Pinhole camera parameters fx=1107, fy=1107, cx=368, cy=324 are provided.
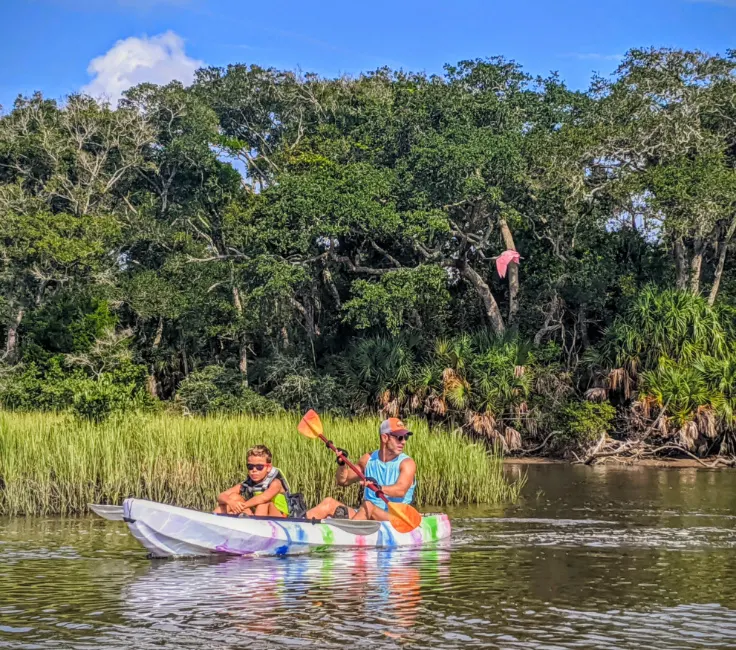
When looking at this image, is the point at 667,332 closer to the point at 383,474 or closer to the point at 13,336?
the point at 383,474

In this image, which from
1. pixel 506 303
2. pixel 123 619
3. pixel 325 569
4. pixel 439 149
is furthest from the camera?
pixel 506 303

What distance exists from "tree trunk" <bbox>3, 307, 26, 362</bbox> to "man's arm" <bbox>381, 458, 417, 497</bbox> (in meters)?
21.1

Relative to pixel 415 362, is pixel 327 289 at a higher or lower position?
higher

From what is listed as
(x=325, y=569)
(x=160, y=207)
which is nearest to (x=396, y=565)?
(x=325, y=569)

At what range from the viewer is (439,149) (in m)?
25.2

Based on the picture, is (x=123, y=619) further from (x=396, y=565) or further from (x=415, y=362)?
(x=415, y=362)

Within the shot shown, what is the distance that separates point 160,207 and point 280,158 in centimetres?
571

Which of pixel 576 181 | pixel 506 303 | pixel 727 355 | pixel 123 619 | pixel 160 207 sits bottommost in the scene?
pixel 123 619

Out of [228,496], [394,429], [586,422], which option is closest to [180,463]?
[228,496]

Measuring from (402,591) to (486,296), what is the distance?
61.0 ft

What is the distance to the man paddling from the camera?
11.2 meters

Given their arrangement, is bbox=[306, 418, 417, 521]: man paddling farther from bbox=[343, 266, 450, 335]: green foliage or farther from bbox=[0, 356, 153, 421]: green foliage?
bbox=[343, 266, 450, 335]: green foliage

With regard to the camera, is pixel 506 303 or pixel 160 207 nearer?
pixel 506 303

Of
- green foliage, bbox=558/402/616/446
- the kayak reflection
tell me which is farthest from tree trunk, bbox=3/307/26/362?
the kayak reflection
